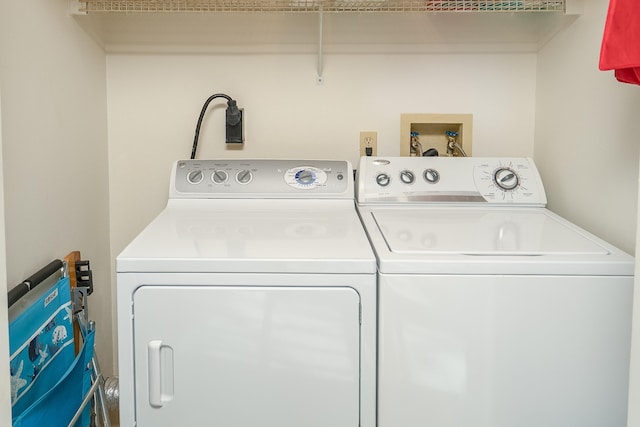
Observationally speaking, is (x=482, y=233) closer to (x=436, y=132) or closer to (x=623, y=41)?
(x=623, y=41)

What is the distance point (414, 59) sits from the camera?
1989mm

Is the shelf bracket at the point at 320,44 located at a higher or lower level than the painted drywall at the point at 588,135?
higher

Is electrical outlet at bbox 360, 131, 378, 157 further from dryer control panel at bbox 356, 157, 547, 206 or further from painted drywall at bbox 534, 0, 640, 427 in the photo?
painted drywall at bbox 534, 0, 640, 427

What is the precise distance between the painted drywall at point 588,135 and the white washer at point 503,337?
332 millimetres

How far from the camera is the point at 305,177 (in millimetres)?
1757

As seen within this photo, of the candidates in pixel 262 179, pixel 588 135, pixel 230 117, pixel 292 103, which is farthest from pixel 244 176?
pixel 588 135

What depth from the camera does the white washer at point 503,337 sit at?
107 cm

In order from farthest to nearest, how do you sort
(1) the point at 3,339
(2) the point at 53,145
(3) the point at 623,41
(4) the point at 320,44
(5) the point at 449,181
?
(4) the point at 320,44 → (5) the point at 449,181 → (2) the point at 53,145 → (3) the point at 623,41 → (1) the point at 3,339

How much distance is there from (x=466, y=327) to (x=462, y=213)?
0.58 m

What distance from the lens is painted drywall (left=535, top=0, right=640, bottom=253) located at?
133cm

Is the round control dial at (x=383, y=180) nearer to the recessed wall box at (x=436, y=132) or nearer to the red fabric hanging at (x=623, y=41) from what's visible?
the recessed wall box at (x=436, y=132)

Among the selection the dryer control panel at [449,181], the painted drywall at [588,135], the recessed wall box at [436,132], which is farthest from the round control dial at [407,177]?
the painted drywall at [588,135]

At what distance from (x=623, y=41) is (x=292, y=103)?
48.1 inches

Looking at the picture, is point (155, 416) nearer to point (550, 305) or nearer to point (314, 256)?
point (314, 256)
